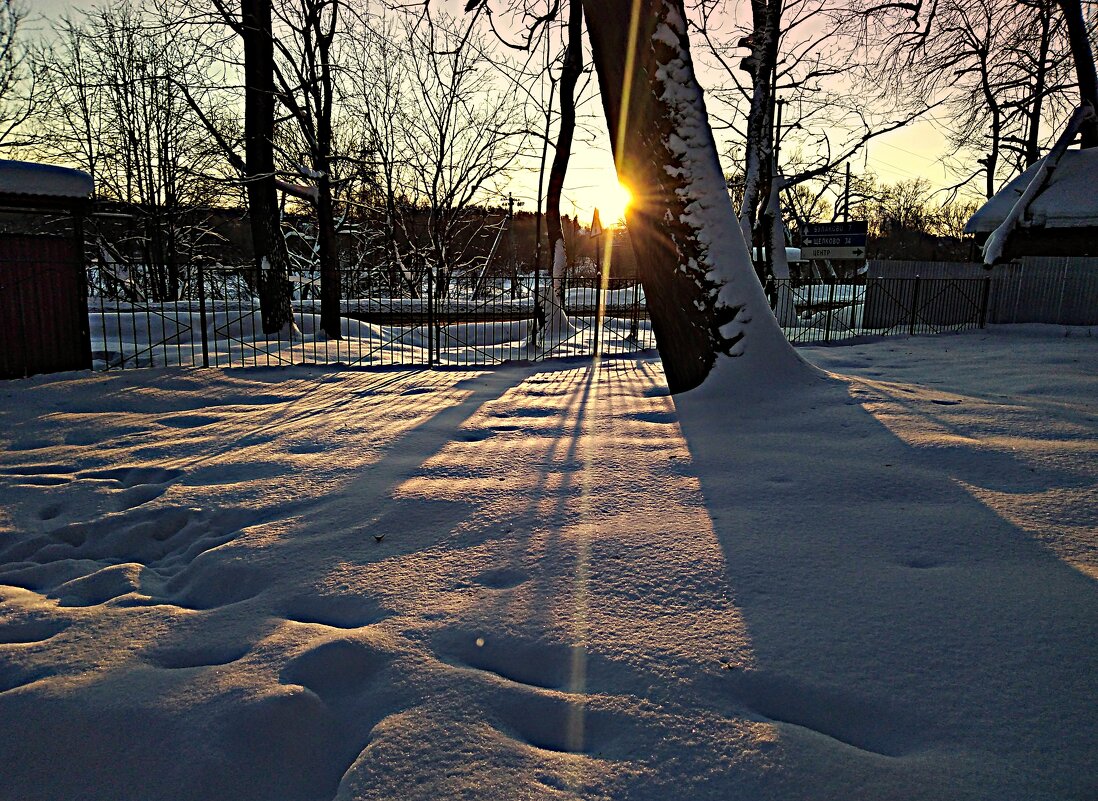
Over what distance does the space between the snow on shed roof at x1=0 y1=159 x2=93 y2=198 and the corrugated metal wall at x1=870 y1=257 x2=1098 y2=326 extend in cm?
1990

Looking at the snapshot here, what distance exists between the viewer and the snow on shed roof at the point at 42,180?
8.20 meters

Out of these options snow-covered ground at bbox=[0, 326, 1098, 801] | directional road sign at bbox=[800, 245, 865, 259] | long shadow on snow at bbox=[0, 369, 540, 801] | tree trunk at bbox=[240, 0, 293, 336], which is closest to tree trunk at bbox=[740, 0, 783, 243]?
directional road sign at bbox=[800, 245, 865, 259]

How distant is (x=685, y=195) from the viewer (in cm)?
559

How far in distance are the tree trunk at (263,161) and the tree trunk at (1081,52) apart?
1943 centimetres

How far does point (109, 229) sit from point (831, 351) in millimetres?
30943

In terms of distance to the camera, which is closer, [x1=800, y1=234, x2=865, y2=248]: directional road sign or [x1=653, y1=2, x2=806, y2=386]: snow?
[x1=653, y1=2, x2=806, y2=386]: snow

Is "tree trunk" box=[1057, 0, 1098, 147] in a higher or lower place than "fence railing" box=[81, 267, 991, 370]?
higher

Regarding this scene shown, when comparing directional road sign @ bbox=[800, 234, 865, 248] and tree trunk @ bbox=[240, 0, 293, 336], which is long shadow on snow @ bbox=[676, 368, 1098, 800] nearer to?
tree trunk @ bbox=[240, 0, 293, 336]

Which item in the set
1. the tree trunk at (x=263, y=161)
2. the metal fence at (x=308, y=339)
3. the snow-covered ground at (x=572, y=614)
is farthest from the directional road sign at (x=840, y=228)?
the snow-covered ground at (x=572, y=614)

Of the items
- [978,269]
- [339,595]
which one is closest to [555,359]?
[339,595]

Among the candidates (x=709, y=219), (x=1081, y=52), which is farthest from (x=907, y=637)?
(x=1081, y=52)

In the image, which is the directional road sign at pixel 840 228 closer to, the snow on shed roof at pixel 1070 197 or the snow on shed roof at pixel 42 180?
the snow on shed roof at pixel 1070 197

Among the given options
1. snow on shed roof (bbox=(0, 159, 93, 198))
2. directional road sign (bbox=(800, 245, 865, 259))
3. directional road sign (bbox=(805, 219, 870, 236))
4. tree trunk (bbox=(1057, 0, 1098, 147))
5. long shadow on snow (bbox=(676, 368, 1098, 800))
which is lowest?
long shadow on snow (bbox=(676, 368, 1098, 800))

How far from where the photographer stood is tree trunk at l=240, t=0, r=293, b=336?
13.2 metres
